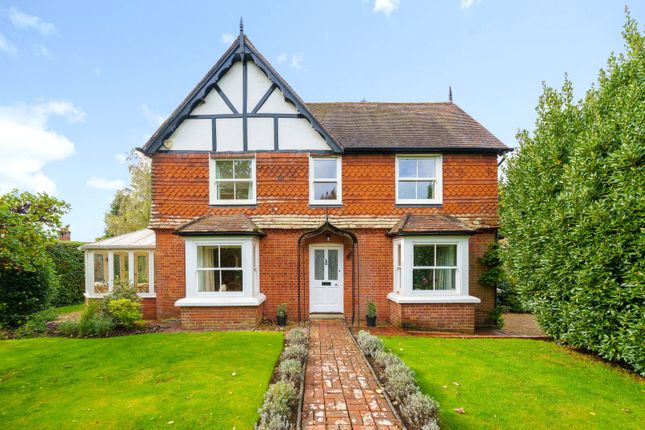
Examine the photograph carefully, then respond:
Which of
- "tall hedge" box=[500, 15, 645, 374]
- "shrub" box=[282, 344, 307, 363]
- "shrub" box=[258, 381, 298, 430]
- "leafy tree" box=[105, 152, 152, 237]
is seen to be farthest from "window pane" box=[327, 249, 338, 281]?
"leafy tree" box=[105, 152, 152, 237]

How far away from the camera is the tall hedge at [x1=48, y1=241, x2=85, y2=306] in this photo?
15.1 meters

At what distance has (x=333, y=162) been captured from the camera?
1082 centimetres

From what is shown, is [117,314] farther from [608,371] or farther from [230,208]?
[608,371]

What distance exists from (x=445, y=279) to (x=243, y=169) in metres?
7.65

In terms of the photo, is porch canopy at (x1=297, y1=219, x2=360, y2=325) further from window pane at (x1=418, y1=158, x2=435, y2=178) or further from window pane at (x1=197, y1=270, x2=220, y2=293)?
window pane at (x1=418, y1=158, x2=435, y2=178)

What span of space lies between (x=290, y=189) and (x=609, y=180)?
321 inches

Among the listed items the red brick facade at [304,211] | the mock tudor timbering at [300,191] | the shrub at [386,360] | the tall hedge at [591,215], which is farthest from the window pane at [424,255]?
the shrub at [386,360]

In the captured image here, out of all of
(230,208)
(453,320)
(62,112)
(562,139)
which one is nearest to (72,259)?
(62,112)

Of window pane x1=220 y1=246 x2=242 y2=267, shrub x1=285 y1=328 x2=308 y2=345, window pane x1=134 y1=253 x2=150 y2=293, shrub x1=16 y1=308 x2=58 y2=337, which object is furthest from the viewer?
window pane x1=134 y1=253 x2=150 y2=293

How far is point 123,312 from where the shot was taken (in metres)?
9.18

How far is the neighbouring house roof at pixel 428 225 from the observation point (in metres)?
9.49

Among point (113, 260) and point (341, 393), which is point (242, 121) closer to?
point (113, 260)

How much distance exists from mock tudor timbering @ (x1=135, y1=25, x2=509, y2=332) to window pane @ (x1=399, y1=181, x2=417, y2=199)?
1.4 inches

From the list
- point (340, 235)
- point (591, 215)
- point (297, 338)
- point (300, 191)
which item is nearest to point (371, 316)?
point (340, 235)
